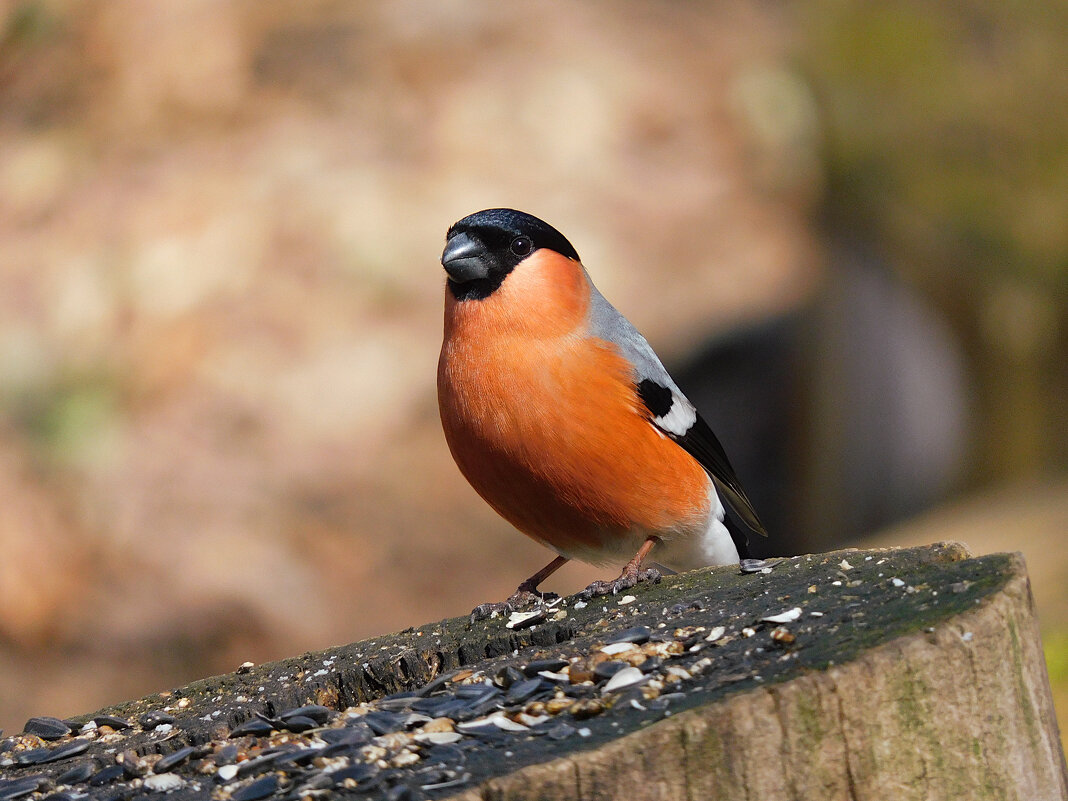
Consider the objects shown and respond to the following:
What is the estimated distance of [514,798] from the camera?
192 centimetres

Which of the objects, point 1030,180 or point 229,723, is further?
point 1030,180

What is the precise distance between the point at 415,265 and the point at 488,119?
53.2 inches

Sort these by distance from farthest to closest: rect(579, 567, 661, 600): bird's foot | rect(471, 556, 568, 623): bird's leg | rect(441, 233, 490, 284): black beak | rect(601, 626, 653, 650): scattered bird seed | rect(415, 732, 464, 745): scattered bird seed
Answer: rect(441, 233, 490, 284): black beak → rect(471, 556, 568, 623): bird's leg → rect(579, 567, 661, 600): bird's foot → rect(601, 626, 653, 650): scattered bird seed → rect(415, 732, 464, 745): scattered bird seed

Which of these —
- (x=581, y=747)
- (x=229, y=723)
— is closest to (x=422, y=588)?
Answer: (x=229, y=723)

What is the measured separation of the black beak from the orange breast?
10 cm

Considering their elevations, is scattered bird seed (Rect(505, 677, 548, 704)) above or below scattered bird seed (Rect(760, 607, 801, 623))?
below

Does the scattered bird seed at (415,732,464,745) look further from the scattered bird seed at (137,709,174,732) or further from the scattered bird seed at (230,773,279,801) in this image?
the scattered bird seed at (137,709,174,732)

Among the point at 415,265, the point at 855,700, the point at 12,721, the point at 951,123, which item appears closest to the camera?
the point at 855,700

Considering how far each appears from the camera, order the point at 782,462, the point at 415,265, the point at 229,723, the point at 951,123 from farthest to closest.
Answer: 1. the point at 782,462
2. the point at 415,265
3. the point at 951,123
4. the point at 229,723

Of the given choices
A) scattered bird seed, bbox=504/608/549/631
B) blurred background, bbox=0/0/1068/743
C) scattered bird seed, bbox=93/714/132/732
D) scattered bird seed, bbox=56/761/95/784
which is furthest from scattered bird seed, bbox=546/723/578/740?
blurred background, bbox=0/0/1068/743

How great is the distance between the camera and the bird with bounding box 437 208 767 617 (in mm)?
3822

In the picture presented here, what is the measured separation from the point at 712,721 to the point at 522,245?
8.02 ft

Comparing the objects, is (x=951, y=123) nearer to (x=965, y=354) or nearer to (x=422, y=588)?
(x=965, y=354)

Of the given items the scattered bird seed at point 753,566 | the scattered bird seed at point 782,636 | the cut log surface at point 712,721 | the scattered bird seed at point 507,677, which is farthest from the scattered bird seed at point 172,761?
the scattered bird seed at point 753,566
